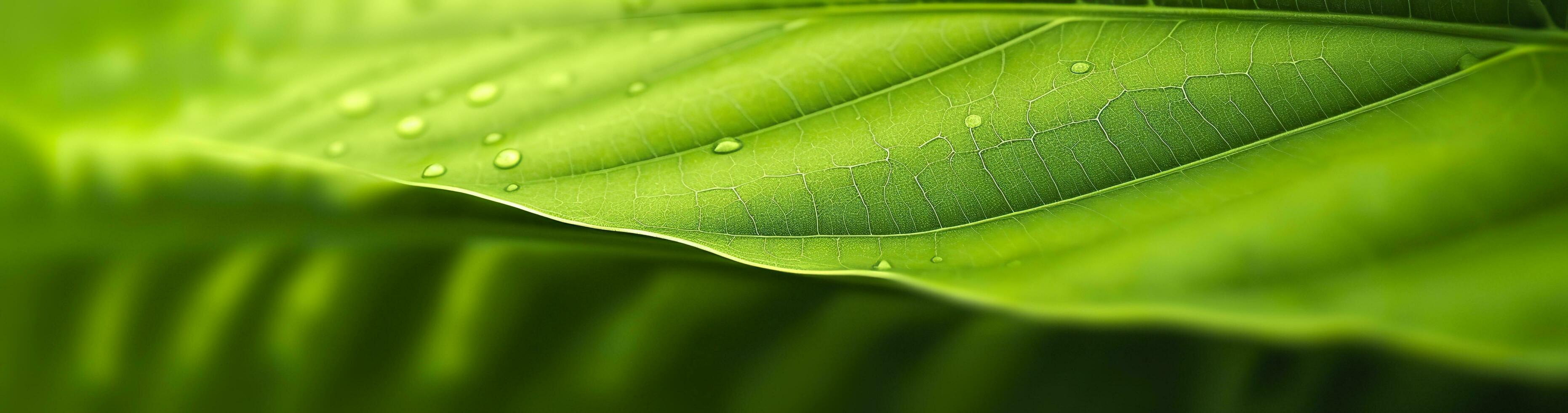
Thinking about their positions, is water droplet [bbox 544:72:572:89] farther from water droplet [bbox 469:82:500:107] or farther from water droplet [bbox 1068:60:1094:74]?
water droplet [bbox 1068:60:1094:74]

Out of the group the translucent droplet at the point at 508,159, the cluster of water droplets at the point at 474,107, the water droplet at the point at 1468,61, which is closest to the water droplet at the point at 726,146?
the cluster of water droplets at the point at 474,107

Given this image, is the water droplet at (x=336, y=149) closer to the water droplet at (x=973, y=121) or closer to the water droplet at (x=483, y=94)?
the water droplet at (x=483, y=94)

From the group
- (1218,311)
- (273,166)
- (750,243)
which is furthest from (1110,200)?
(273,166)

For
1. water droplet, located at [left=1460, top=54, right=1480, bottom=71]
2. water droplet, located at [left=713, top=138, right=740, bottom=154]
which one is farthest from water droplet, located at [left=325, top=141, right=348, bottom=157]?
water droplet, located at [left=1460, top=54, right=1480, bottom=71]

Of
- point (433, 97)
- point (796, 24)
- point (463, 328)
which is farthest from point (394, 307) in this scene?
point (796, 24)

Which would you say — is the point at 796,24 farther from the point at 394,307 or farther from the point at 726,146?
the point at 394,307

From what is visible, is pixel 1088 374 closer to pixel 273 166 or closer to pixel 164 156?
pixel 273 166

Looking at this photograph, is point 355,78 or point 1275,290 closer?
point 1275,290
